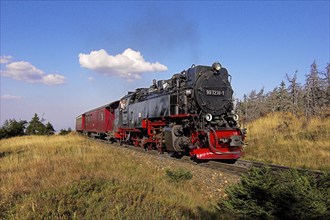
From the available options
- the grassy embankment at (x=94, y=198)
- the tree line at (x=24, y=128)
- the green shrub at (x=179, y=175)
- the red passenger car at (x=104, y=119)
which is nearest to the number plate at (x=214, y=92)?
the green shrub at (x=179, y=175)

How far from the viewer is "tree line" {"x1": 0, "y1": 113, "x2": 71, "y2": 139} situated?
1345 inches

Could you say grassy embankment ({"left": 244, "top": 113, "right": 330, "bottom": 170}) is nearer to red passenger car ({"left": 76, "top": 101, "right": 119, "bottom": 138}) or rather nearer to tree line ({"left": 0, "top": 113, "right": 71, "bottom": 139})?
red passenger car ({"left": 76, "top": 101, "right": 119, "bottom": 138})

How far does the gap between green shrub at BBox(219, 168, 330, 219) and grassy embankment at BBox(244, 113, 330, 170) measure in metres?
5.10

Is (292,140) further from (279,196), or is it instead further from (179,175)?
(279,196)

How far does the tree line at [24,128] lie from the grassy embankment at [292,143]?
2704 centimetres

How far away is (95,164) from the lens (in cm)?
995

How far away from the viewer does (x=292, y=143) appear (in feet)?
47.7

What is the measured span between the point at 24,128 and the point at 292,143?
1303 inches

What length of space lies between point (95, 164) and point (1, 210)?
4.85 meters

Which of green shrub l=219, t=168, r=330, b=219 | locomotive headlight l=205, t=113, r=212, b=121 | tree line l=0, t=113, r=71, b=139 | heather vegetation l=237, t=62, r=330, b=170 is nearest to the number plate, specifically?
locomotive headlight l=205, t=113, r=212, b=121

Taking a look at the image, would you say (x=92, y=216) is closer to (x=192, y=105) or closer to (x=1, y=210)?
(x=1, y=210)

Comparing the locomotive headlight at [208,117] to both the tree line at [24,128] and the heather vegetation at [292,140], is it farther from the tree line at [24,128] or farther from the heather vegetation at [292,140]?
the tree line at [24,128]

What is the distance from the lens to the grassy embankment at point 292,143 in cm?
1244

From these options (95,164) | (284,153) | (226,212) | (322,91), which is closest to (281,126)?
(284,153)
